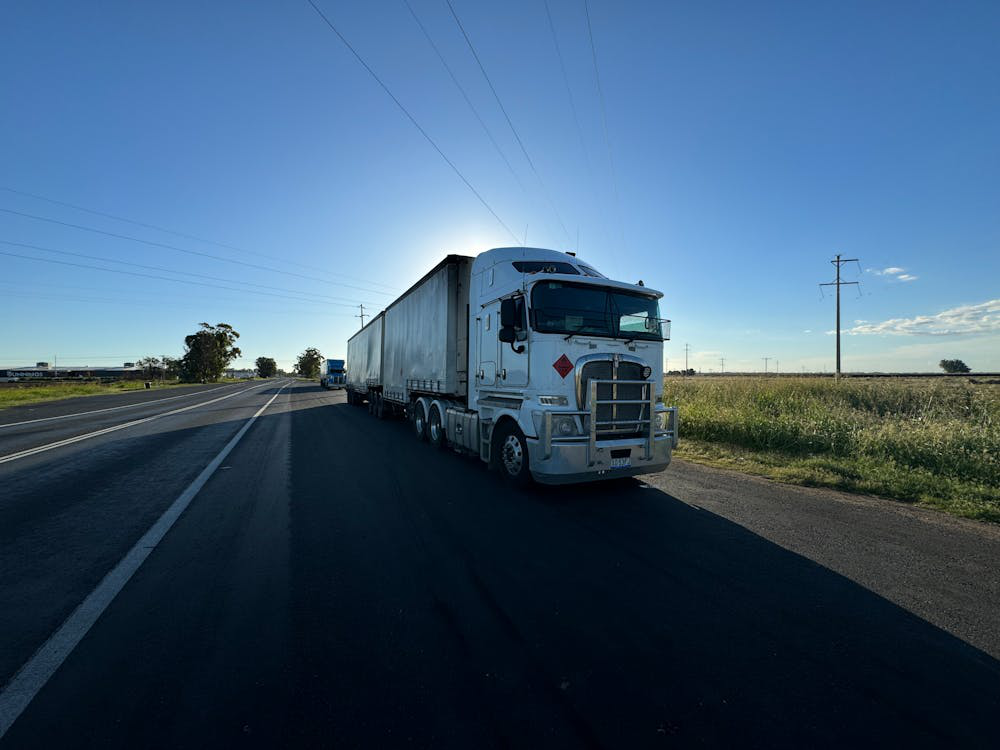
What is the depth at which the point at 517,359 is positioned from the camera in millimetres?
6387

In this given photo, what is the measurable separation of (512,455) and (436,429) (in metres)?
3.59

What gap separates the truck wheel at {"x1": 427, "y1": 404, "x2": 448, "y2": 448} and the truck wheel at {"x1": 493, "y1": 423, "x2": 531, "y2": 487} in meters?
2.69

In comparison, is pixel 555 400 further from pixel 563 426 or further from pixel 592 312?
pixel 592 312

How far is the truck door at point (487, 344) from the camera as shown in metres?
7.05

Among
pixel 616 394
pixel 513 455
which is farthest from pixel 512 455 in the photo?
pixel 616 394

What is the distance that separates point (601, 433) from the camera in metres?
6.03

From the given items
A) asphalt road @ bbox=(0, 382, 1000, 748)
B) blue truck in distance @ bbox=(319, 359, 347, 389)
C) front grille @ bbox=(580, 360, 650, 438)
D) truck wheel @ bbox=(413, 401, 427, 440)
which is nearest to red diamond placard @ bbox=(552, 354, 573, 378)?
front grille @ bbox=(580, 360, 650, 438)

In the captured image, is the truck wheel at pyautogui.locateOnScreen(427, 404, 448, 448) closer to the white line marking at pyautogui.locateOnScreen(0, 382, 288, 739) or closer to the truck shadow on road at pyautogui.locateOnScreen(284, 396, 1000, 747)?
the truck shadow on road at pyautogui.locateOnScreen(284, 396, 1000, 747)

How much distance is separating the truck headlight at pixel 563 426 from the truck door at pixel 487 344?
1599 mm

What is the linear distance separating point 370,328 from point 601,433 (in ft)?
44.4

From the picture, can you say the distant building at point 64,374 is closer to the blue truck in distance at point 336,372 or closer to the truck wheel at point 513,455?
the blue truck in distance at point 336,372

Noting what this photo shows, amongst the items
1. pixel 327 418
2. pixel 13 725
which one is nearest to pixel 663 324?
pixel 13 725

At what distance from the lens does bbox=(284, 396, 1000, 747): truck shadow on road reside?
2096mm

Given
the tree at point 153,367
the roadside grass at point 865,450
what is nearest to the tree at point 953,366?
the roadside grass at point 865,450
